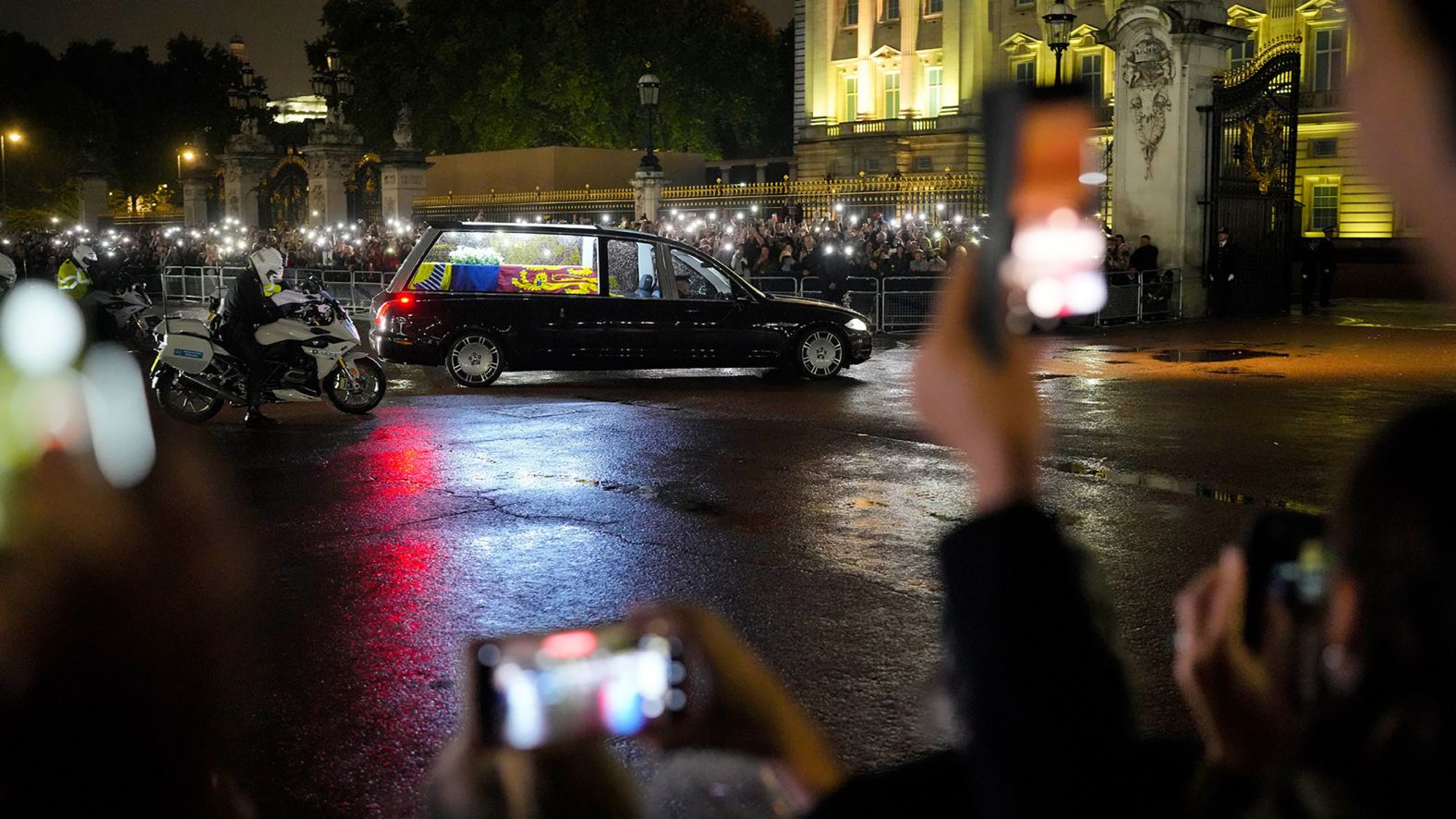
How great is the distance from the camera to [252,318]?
1263 cm

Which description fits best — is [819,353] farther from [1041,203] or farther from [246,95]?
[246,95]

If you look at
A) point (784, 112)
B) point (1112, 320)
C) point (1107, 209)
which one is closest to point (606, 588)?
point (1112, 320)

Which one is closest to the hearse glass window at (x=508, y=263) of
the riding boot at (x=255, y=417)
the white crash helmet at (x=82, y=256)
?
the riding boot at (x=255, y=417)

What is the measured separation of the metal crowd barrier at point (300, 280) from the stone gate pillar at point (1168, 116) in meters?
13.4

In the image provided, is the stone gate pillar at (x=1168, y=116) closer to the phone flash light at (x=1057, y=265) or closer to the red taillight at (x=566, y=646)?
the phone flash light at (x=1057, y=265)

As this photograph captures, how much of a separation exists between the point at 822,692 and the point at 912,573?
1904mm

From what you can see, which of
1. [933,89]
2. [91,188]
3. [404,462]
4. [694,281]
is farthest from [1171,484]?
[933,89]

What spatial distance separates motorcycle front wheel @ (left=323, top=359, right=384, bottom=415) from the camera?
42.5ft

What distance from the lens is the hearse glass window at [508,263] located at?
15281 mm

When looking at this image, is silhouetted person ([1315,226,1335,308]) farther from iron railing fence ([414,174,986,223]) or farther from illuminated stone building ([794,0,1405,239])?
illuminated stone building ([794,0,1405,239])

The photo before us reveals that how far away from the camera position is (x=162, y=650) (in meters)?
1.96

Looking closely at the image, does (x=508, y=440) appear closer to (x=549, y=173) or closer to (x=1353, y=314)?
(x=1353, y=314)

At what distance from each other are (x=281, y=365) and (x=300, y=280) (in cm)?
1935

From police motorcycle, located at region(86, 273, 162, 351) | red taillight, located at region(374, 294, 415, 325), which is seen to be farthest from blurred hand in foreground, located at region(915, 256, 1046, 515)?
police motorcycle, located at region(86, 273, 162, 351)
